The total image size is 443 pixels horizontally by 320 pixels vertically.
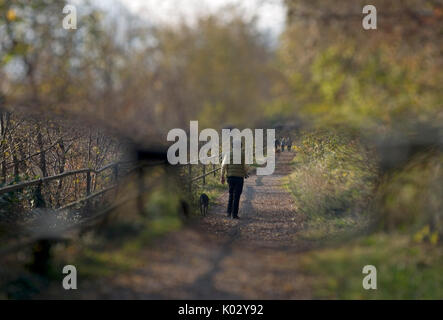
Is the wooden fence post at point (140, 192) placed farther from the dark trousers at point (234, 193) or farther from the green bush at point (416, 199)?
the green bush at point (416, 199)

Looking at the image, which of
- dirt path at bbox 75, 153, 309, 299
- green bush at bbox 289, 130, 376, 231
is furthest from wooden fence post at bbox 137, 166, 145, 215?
green bush at bbox 289, 130, 376, 231

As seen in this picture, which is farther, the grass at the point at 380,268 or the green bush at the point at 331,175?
the grass at the point at 380,268

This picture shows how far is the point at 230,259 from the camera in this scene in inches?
50.9

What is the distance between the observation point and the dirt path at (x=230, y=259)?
4.01 feet

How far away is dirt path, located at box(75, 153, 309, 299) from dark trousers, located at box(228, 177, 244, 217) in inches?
0.7

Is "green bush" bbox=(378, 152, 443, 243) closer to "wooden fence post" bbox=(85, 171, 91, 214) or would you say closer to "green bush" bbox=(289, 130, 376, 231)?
"green bush" bbox=(289, 130, 376, 231)

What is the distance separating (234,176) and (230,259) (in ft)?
0.99

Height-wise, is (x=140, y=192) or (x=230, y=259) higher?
(x=140, y=192)

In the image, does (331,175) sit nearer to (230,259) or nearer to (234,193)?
(234,193)

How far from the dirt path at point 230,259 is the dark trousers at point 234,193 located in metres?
0.02

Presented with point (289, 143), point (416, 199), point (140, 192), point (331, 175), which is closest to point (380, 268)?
point (416, 199)

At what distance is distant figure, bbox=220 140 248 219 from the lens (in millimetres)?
1160

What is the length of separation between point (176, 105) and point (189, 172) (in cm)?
20

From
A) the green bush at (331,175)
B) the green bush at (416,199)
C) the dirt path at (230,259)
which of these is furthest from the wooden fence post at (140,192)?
the green bush at (416,199)
